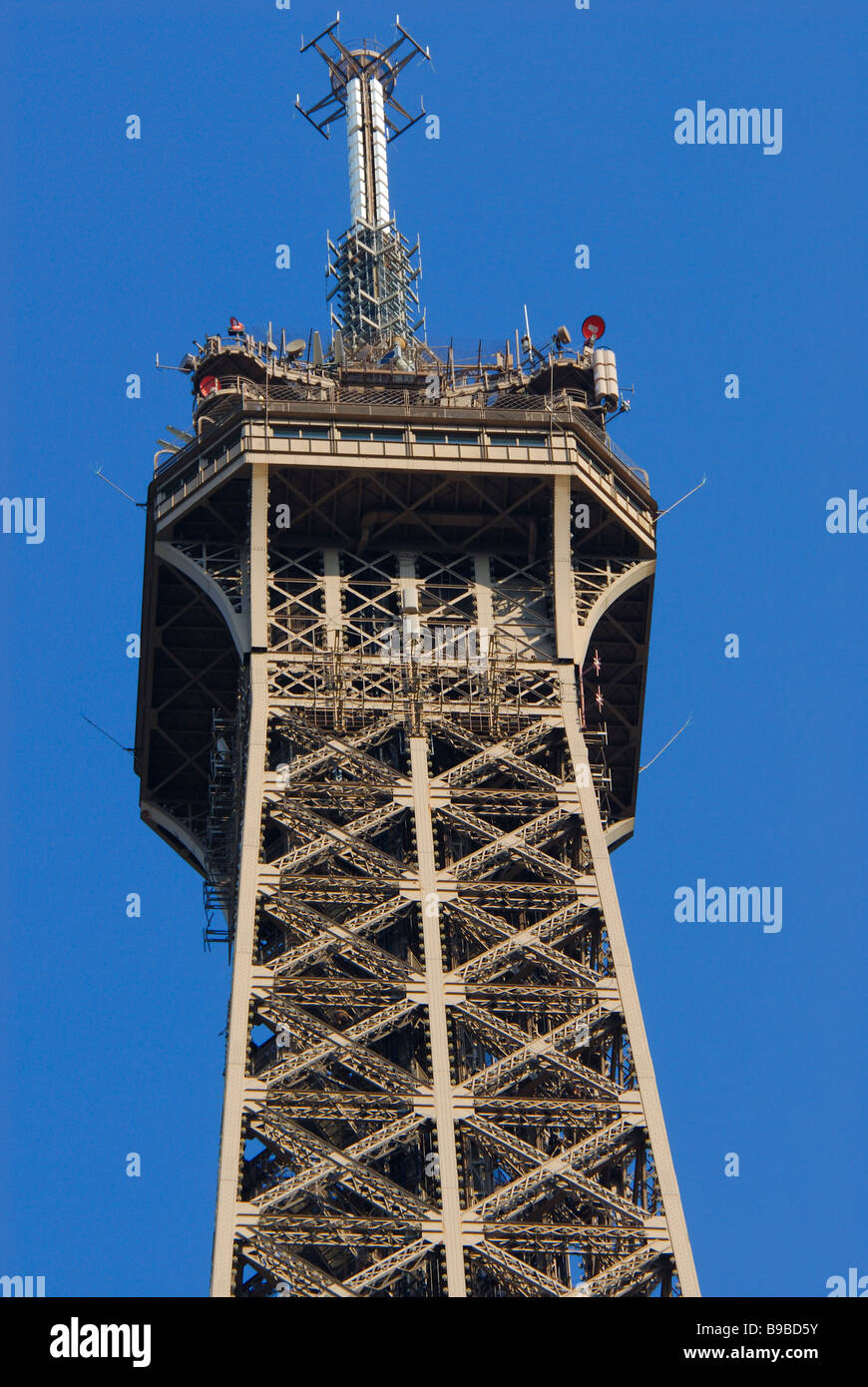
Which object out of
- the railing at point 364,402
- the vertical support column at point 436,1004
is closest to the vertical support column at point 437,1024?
the vertical support column at point 436,1004

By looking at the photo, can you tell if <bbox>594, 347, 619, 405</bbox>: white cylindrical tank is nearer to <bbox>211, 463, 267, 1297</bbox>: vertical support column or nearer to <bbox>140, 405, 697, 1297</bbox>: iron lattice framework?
<bbox>140, 405, 697, 1297</bbox>: iron lattice framework

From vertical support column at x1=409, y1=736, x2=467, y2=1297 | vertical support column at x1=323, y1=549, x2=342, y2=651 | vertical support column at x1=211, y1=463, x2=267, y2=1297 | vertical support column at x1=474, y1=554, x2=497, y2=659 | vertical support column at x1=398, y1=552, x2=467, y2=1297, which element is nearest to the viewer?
vertical support column at x1=211, y1=463, x2=267, y2=1297

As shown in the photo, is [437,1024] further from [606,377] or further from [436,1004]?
[606,377]

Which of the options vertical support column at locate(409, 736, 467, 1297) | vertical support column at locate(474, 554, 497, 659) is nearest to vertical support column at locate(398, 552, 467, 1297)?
vertical support column at locate(409, 736, 467, 1297)
